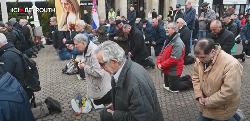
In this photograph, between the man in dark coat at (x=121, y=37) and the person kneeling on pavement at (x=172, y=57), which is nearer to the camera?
the person kneeling on pavement at (x=172, y=57)

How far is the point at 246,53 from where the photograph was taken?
10031 mm

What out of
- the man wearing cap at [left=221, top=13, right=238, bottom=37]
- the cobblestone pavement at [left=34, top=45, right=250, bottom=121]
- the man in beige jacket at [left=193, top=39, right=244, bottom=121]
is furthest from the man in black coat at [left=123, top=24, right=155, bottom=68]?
the man in beige jacket at [left=193, top=39, right=244, bottom=121]

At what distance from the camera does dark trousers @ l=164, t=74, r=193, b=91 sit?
5.95m

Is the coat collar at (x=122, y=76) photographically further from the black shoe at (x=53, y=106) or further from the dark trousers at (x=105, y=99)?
the black shoe at (x=53, y=106)

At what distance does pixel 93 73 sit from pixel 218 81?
2.26 metres

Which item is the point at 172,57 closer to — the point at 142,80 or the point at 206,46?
the point at 206,46

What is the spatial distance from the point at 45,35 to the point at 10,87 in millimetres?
13924

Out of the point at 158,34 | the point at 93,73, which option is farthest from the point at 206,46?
the point at 158,34

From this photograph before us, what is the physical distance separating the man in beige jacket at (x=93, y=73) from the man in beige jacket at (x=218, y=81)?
1.97 metres

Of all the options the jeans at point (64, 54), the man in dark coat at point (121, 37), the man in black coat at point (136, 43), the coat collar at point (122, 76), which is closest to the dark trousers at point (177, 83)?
the man in black coat at point (136, 43)

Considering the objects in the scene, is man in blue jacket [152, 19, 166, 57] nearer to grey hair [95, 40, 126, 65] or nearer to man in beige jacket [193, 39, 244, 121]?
man in beige jacket [193, 39, 244, 121]

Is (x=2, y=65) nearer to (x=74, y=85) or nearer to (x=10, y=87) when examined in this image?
(x=10, y=87)

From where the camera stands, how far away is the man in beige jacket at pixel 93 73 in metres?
4.46

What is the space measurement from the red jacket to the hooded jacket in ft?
12.8
